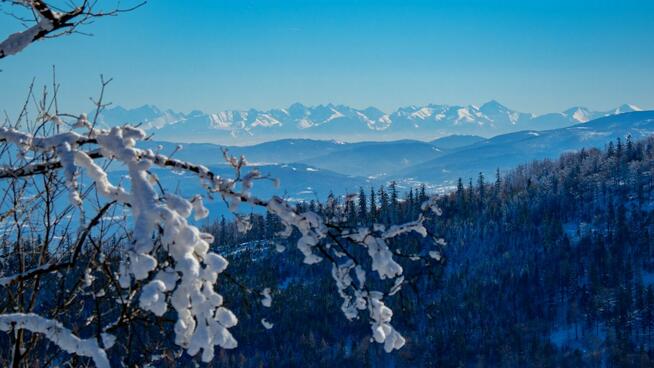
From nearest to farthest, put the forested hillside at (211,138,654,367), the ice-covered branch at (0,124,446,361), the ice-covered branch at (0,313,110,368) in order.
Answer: the ice-covered branch at (0,124,446,361) → the ice-covered branch at (0,313,110,368) → the forested hillside at (211,138,654,367)

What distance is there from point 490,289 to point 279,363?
50.2 m

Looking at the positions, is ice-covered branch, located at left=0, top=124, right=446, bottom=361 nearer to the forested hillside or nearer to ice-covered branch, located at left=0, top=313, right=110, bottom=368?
ice-covered branch, located at left=0, top=313, right=110, bottom=368

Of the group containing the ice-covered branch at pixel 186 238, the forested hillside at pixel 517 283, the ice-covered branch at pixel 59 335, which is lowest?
the forested hillside at pixel 517 283

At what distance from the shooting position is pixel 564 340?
112m

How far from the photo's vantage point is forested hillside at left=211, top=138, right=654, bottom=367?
10569cm

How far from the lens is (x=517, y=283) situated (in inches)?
5133

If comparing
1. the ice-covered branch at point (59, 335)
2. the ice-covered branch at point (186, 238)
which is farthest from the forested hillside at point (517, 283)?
the ice-covered branch at point (186, 238)

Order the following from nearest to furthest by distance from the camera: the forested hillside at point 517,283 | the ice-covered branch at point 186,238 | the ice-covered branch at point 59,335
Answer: the ice-covered branch at point 186,238, the ice-covered branch at point 59,335, the forested hillside at point 517,283

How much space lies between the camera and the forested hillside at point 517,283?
10569cm

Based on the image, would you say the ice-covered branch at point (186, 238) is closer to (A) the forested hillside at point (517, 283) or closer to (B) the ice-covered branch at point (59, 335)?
(B) the ice-covered branch at point (59, 335)

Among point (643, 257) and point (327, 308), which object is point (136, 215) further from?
point (643, 257)

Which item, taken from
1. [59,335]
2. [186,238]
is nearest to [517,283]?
[59,335]

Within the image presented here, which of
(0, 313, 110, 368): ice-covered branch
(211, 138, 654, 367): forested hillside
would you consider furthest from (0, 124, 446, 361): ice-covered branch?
(211, 138, 654, 367): forested hillside

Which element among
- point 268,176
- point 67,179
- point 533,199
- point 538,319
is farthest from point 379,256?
point 533,199
